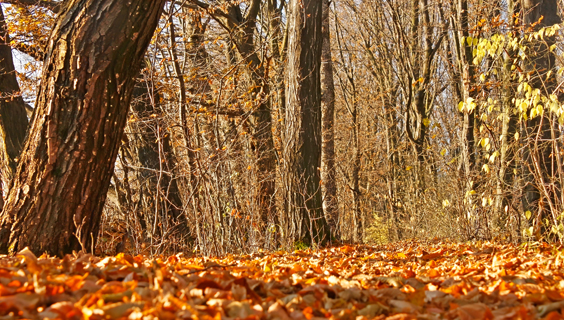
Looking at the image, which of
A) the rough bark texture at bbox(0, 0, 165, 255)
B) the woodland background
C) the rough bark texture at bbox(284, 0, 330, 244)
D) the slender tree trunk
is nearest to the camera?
the rough bark texture at bbox(0, 0, 165, 255)

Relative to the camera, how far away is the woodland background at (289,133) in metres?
5.64

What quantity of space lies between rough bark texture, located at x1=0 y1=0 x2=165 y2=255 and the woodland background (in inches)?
10.8

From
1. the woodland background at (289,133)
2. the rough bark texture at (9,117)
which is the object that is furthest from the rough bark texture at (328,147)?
the rough bark texture at (9,117)

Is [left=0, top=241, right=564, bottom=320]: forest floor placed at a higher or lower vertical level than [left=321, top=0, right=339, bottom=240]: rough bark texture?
lower

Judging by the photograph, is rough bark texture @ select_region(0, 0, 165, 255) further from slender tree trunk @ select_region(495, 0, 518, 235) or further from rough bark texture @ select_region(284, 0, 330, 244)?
slender tree trunk @ select_region(495, 0, 518, 235)

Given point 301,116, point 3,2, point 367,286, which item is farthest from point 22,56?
point 367,286

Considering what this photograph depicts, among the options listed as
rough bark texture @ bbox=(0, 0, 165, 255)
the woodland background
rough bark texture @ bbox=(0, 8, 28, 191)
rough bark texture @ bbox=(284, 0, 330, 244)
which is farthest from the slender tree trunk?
rough bark texture @ bbox=(0, 8, 28, 191)

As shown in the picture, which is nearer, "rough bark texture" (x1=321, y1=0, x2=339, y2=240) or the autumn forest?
the autumn forest

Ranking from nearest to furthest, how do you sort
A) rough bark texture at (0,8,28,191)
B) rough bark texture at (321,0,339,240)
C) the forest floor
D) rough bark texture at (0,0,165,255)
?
the forest floor
rough bark texture at (0,0,165,255)
rough bark texture at (321,0,339,240)
rough bark texture at (0,8,28,191)

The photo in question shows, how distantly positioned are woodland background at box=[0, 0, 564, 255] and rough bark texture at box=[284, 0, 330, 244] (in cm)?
2

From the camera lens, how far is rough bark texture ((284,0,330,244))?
6.21 meters

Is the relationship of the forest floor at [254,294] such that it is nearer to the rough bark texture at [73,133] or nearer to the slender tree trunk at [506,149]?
the rough bark texture at [73,133]

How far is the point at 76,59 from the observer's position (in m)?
3.81

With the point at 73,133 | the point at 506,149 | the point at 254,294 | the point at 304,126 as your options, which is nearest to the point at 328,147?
the point at 304,126
